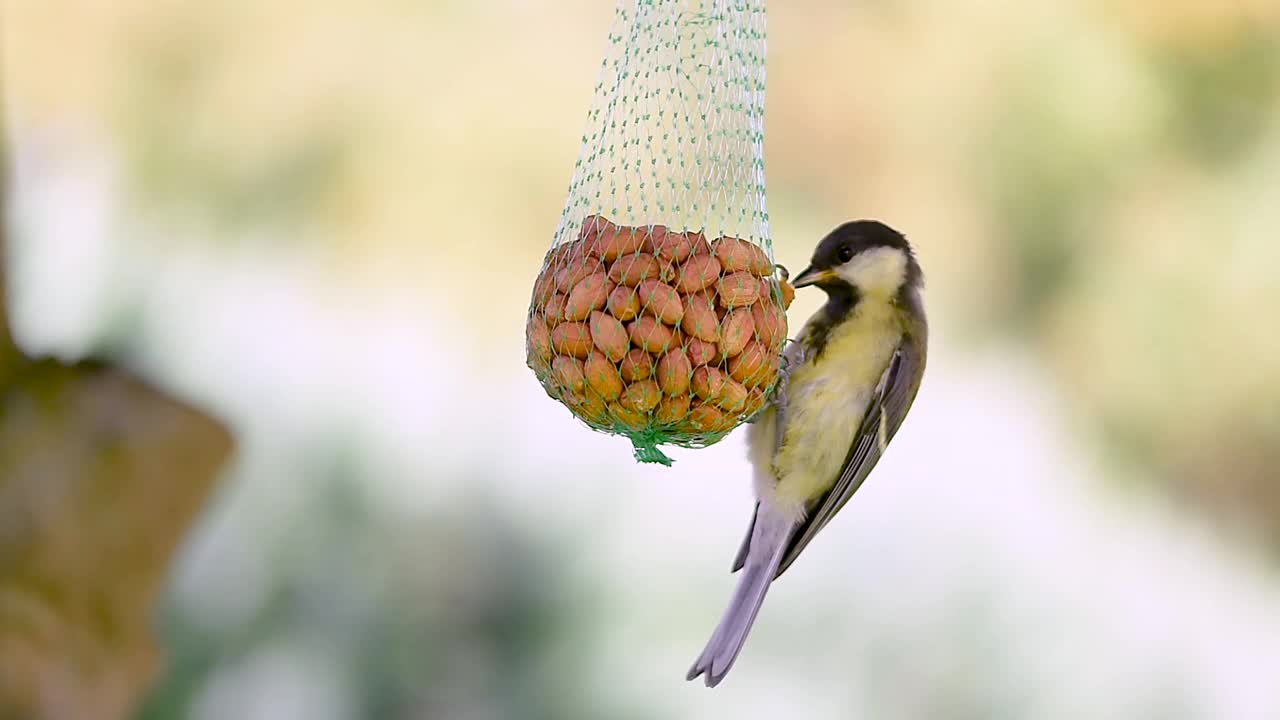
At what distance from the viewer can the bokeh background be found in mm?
3260

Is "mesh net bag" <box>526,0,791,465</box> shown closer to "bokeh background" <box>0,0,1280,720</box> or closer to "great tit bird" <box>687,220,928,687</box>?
"great tit bird" <box>687,220,928,687</box>

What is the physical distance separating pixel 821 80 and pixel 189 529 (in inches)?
79.7

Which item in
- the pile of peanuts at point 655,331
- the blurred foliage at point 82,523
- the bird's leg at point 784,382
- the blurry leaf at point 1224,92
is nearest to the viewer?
the pile of peanuts at point 655,331

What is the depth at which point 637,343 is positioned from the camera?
1.82m

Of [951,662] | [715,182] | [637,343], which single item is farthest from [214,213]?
[951,662]

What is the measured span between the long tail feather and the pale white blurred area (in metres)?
0.61

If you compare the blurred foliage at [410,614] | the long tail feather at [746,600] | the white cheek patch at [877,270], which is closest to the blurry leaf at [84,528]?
the blurred foliage at [410,614]

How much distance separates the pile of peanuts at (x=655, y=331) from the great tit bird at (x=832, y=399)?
470 millimetres

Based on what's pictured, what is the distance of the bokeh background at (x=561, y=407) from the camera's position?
10.7 ft

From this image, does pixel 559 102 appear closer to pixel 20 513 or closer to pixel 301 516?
pixel 301 516

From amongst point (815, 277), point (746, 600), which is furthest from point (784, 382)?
point (746, 600)

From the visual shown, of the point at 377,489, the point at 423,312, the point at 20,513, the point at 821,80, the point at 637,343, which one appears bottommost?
the point at 20,513

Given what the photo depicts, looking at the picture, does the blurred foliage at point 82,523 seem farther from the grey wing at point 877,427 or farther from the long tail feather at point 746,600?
the grey wing at point 877,427

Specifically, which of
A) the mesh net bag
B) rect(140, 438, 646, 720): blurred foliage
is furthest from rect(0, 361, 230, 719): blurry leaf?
the mesh net bag
